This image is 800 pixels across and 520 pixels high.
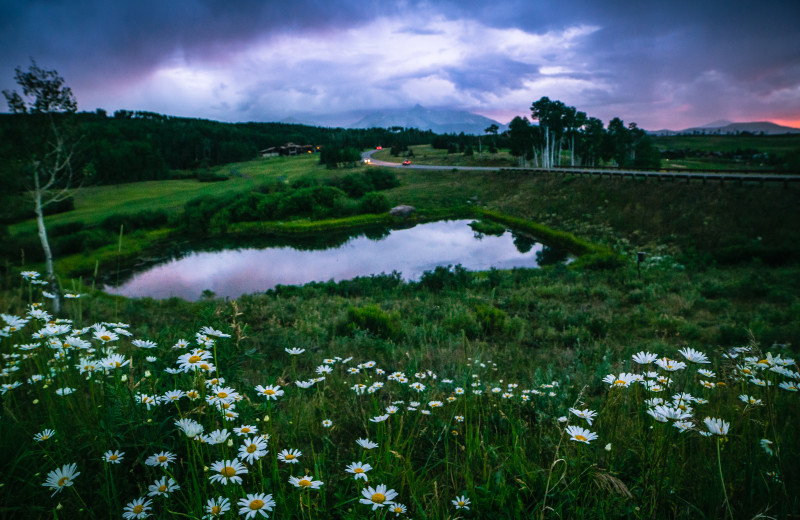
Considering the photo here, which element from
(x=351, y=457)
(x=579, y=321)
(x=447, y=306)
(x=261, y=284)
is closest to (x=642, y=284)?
(x=579, y=321)

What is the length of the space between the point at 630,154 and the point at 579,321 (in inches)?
3002

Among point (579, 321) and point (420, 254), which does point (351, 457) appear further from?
point (420, 254)

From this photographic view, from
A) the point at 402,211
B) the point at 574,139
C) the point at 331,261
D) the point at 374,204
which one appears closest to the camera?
the point at 331,261

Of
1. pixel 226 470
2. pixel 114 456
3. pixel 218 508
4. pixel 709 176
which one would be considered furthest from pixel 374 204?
pixel 218 508

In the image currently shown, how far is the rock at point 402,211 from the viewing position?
1937 inches

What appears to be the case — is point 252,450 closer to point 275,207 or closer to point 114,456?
point 114,456

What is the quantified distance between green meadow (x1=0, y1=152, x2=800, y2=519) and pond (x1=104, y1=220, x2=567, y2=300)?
4.63 m

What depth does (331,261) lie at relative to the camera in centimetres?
3275

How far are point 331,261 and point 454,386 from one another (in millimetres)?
29453

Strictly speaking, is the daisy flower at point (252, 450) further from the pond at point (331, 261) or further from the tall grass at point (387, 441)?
the pond at point (331, 261)

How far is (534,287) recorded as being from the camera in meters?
16.9

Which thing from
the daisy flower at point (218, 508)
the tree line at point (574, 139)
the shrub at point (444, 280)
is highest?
the tree line at point (574, 139)

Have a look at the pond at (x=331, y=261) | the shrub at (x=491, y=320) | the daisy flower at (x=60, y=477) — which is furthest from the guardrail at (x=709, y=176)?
the daisy flower at (x=60, y=477)

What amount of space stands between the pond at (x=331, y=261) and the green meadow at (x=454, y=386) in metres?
4.63
